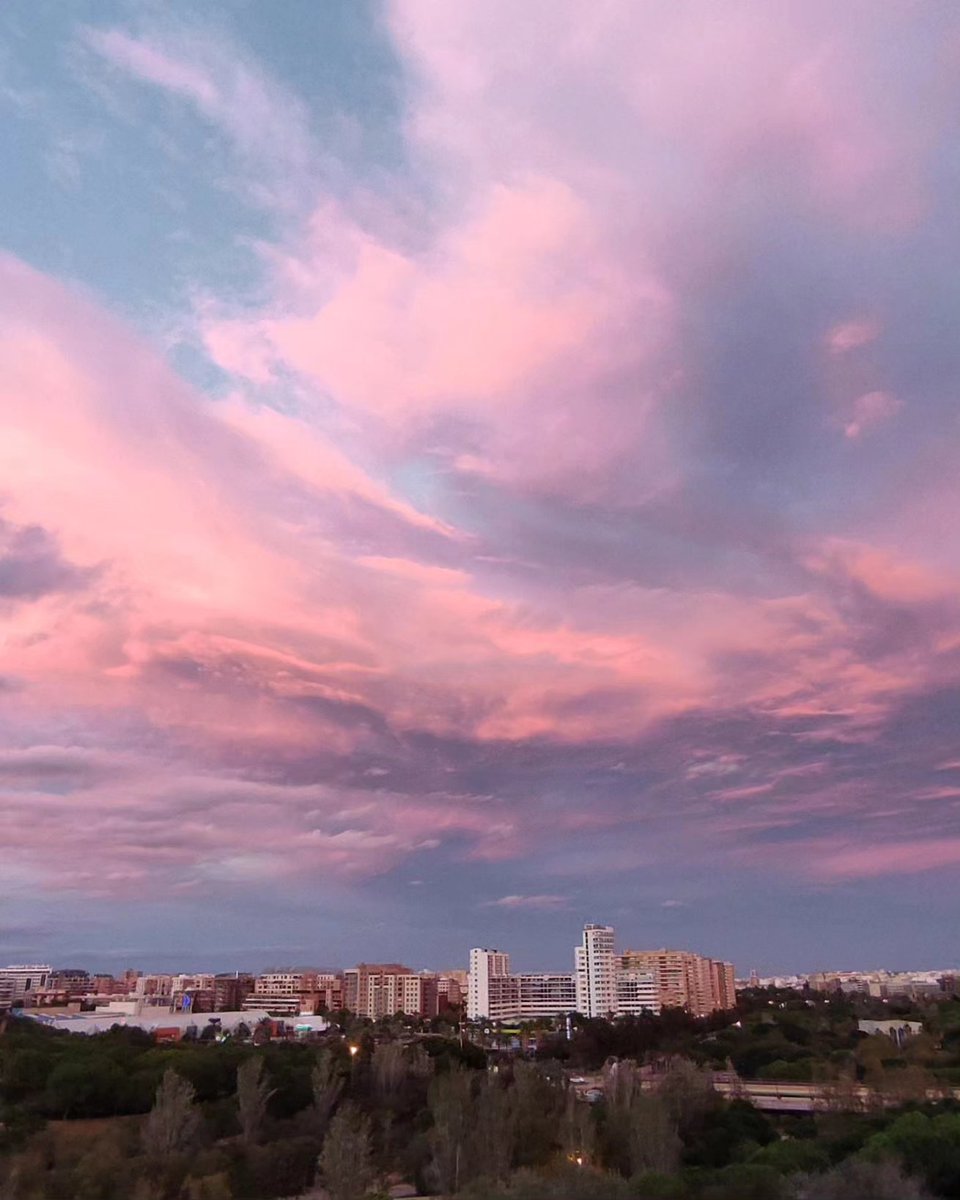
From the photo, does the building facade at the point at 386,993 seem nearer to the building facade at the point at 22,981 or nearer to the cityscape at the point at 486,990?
the cityscape at the point at 486,990

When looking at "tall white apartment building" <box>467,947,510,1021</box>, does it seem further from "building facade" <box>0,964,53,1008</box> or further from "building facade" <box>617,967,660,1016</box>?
"building facade" <box>0,964,53,1008</box>

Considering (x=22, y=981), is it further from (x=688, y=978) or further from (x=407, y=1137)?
(x=407, y=1137)

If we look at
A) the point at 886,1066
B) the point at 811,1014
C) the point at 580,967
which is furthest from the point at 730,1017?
the point at 580,967

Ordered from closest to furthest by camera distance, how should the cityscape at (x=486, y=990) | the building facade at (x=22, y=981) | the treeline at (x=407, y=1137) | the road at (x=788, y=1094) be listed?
the treeline at (x=407, y=1137) < the road at (x=788, y=1094) < the cityscape at (x=486, y=990) < the building facade at (x=22, y=981)

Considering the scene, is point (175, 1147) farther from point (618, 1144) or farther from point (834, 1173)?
point (834, 1173)

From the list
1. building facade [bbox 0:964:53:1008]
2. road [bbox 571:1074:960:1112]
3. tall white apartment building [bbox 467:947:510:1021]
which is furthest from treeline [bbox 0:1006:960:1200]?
building facade [bbox 0:964:53:1008]

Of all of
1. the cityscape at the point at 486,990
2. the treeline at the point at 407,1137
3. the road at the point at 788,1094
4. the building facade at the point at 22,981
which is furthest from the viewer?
the building facade at the point at 22,981

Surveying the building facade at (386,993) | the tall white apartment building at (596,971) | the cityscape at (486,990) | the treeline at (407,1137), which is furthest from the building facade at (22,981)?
the treeline at (407,1137)

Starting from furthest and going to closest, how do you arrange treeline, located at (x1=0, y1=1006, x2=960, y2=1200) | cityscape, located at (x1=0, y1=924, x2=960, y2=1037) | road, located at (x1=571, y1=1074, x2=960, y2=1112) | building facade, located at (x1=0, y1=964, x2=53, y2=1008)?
building facade, located at (x1=0, y1=964, x2=53, y2=1008)
cityscape, located at (x1=0, y1=924, x2=960, y2=1037)
road, located at (x1=571, y1=1074, x2=960, y2=1112)
treeline, located at (x1=0, y1=1006, x2=960, y2=1200)
